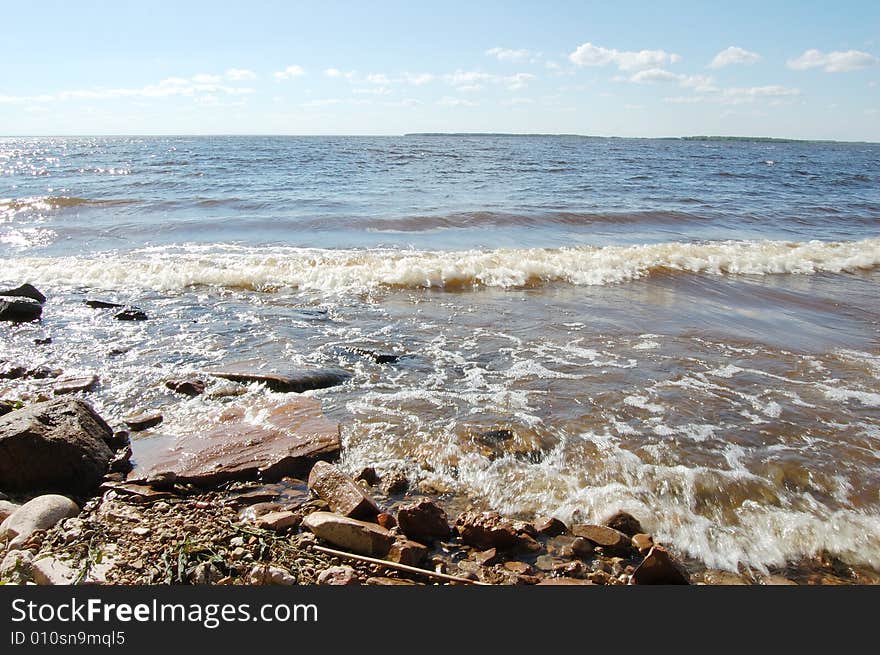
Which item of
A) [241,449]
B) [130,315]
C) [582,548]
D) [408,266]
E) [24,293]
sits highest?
[408,266]

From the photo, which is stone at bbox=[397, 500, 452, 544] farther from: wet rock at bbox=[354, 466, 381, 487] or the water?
wet rock at bbox=[354, 466, 381, 487]

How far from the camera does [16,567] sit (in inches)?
123

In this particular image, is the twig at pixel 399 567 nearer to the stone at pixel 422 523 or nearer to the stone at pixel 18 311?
the stone at pixel 422 523

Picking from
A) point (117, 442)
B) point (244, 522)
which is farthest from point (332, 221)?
point (244, 522)

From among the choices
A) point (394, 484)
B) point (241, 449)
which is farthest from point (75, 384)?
point (394, 484)

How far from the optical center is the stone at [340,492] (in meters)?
3.87

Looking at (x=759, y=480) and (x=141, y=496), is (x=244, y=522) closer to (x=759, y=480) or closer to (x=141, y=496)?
(x=141, y=496)

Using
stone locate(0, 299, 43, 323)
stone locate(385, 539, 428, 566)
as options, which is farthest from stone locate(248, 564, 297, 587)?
stone locate(0, 299, 43, 323)

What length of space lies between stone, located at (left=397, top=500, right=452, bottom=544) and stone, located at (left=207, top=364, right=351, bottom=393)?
276cm

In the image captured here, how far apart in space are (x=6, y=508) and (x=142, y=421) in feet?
4.76

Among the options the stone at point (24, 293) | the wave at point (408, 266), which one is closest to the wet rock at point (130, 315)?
the stone at point (24, 293)

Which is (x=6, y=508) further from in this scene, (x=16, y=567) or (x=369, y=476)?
(x=369, y=476)

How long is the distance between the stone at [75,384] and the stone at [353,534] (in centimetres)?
373

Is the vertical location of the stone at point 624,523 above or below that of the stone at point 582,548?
above
